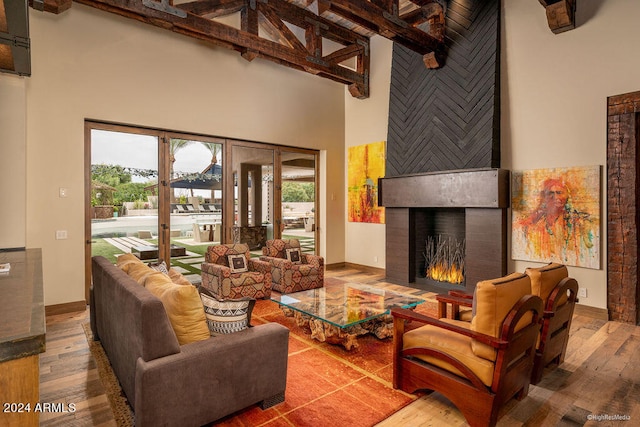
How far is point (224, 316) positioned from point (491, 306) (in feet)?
5.50

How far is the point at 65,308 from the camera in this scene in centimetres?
471

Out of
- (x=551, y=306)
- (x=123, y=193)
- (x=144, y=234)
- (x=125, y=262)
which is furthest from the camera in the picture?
(x=144, y=234)

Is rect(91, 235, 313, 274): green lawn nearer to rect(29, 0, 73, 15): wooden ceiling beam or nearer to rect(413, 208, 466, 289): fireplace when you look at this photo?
rect(413, 208, 466, 289): fireplace

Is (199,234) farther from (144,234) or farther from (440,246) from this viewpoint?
(440,246)

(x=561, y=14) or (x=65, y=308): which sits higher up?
(x=561, y=14)

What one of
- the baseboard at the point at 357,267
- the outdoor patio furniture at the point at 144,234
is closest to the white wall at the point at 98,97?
the outdoor patio furniture at the point at 144,234

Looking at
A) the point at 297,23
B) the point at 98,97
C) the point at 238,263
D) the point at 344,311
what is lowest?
the point at 344,311

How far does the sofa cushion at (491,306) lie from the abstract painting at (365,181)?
489cm

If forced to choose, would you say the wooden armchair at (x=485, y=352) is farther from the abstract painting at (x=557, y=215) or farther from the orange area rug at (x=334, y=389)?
the abstract painting at (x=557, y=215)

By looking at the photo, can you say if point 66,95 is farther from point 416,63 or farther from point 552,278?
→ point 552,278

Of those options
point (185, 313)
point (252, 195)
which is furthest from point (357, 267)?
point (185, 313)

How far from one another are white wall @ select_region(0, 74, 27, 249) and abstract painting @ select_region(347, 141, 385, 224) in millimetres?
5465

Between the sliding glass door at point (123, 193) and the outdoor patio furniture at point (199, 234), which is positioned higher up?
the sliding glass door at point (123, 193)

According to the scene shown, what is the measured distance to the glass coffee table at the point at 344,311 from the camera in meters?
3.40
